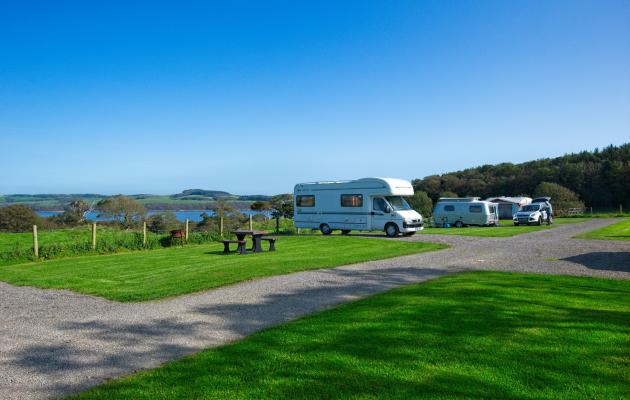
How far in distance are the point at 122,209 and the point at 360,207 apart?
19369 mm

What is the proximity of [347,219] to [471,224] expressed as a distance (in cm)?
Result: 1368

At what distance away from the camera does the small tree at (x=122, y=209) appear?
34.2m

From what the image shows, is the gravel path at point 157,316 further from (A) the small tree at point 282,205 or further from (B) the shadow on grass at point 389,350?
(A) the small tree at point 282,205

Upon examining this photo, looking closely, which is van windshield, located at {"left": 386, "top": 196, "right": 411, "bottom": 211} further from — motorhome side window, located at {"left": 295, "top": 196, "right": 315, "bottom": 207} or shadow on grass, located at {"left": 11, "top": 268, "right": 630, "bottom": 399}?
shadow on grass, located at {"left": 11, "top": 268, "right": 630, "bottom": 399}

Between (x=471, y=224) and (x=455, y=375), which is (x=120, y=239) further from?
(x=471, y=224)

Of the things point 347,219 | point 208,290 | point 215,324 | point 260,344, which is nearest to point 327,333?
point 260,344

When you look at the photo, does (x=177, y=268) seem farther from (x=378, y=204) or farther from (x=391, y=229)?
(x=378, y=204)

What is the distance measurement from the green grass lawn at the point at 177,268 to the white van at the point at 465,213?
1649cm

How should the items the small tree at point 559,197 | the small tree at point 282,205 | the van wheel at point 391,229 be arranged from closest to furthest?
the van wheel at point 391,229 < the small tree at point 282,205 < the small tree at point 559,197

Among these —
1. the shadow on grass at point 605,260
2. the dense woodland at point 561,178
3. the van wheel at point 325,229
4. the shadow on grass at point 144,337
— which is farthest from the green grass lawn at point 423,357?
the dense woodland at point 561,178

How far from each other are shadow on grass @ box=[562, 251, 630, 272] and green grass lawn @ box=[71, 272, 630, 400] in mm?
5300

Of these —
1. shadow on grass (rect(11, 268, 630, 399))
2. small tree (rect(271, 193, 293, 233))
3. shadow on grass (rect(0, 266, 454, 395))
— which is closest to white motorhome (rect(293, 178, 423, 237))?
small tree (rect(271, 193, 293, 233))

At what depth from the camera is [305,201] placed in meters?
26.2

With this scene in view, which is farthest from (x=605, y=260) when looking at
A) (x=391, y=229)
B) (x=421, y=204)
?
(x=421, y=204)
